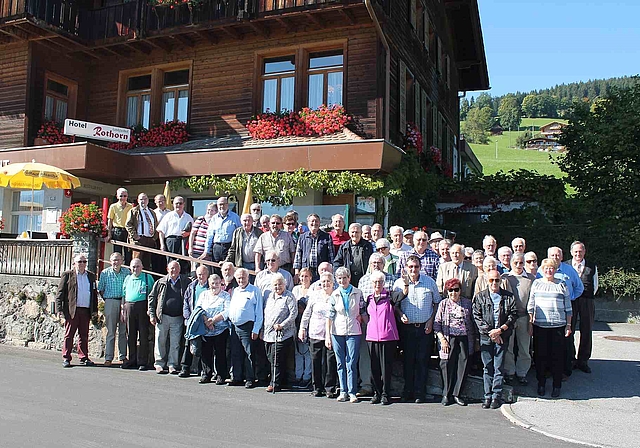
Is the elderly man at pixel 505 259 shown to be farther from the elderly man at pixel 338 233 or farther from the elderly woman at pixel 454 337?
the elderly man at pixel 338 233

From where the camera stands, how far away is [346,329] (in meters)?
7.66

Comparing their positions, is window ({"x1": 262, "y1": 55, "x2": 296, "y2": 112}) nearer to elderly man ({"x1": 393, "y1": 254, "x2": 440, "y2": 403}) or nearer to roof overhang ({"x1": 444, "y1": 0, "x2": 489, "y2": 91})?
elderly man ({"x1": 393, "y1": 254, "x2": 440, "y2": 403})

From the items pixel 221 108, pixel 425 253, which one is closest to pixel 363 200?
pixel 221 108

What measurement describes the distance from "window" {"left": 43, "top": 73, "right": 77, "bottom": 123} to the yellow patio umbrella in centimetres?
436

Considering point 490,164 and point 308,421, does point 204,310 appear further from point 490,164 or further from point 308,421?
point 490,164

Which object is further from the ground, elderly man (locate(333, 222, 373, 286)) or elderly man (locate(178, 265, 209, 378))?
elderly man (locate(333, 222, 373, 286))

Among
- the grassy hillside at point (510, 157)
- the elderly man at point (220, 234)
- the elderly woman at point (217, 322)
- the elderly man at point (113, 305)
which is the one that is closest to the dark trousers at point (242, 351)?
the elderly woman at point (217, 322)

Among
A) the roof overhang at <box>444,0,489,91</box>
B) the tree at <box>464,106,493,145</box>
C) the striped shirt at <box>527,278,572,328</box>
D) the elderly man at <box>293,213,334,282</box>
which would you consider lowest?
the striped shirt at <box>527,278,572,328</box>

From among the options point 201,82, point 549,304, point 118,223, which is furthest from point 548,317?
point 201,82

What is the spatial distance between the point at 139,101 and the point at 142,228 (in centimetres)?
778

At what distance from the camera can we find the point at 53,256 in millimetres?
11398

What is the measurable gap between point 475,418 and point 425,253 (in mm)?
2375

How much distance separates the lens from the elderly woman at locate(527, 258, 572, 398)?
768 centimetres

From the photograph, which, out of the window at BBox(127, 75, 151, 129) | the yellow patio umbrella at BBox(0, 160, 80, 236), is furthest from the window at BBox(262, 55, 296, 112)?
the yellow patio umbrella at BBox(0, 160, 80, 236)
